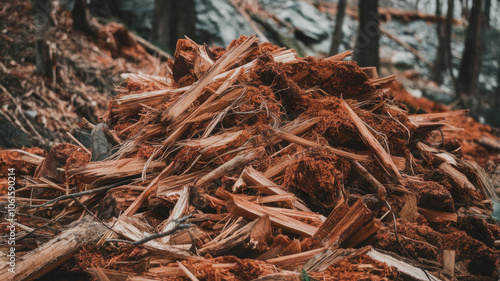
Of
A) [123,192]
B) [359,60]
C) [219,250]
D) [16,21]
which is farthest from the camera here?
[359,60]

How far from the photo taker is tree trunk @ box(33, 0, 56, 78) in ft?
16.7

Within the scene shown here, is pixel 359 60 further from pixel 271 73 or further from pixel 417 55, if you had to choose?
pixel 417 55

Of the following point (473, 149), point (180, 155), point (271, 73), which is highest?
point (271, 73)

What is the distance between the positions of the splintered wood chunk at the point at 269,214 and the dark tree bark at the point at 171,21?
23.5 ft

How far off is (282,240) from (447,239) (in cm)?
108

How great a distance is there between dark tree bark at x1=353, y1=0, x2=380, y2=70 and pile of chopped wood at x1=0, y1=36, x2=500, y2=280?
7037mm

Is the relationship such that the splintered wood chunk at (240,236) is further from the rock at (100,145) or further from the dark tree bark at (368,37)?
the dark tree bark at (368,37)

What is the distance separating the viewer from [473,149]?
522 cm

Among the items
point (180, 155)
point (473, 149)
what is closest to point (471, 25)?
point (473, 149)

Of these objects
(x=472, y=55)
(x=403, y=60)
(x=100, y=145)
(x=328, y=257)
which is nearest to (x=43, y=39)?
→ (x=100, y=145)

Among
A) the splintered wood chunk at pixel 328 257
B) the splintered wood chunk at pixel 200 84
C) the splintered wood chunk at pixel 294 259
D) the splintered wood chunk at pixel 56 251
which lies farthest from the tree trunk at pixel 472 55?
the splintered wood chunk at pixel 56 251

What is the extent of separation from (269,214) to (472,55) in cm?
1106

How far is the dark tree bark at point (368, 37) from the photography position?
31.3 feet

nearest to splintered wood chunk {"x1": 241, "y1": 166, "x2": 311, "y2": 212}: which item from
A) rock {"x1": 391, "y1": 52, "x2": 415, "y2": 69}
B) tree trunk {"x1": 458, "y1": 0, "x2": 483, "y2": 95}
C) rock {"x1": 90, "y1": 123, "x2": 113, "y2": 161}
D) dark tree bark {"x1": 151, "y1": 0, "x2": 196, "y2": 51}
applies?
rock {"x1": 90, "y1": 123, "x2": 113, "y2": 161}
